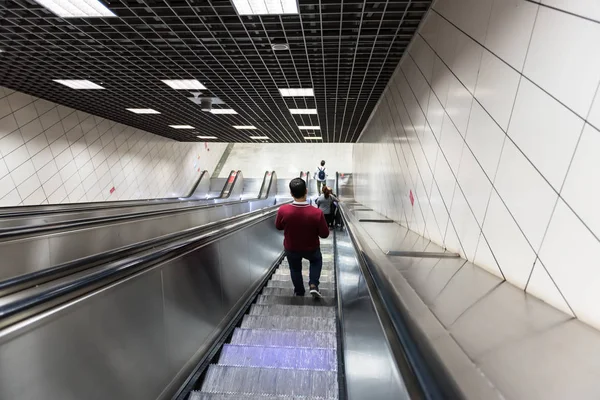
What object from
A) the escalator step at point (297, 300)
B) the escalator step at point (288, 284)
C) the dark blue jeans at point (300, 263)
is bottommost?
the escalator step at point (288, 284)

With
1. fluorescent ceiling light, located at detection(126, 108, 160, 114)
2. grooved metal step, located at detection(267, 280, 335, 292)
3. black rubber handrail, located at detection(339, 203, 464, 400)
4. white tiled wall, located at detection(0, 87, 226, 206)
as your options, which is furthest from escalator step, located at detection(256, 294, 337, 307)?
fluorescent ceiling light, located at detection(126, 108, 160, 114)

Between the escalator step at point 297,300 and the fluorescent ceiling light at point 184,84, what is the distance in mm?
4214

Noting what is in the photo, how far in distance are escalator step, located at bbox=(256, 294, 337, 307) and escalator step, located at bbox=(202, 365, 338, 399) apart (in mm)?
1588

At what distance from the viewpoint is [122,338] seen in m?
1.61

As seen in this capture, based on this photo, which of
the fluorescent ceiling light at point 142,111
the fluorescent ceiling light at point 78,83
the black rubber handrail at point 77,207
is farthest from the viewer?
the fluorescent ceiling light at point 142,111

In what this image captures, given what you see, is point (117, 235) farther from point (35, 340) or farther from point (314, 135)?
point (314, 135)

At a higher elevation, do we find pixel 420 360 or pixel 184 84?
pixel 184 84

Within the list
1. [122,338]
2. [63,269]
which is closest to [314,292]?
[122,338]

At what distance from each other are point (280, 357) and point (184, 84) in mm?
5567

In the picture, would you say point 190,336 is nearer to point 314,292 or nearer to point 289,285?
point 314,292

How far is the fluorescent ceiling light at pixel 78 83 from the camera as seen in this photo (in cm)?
633

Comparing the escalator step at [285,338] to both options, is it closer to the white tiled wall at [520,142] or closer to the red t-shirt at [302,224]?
the red t-shirt at [302,224]

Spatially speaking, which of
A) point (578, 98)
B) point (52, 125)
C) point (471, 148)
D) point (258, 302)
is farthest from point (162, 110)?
point (578, 98)

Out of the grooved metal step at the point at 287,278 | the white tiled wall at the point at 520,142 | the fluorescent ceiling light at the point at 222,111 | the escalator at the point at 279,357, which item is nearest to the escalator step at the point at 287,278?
the grooved metal step at the point at 287,278
